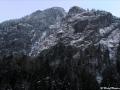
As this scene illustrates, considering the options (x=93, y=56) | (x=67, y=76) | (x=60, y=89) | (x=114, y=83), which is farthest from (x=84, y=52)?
(x=60, y=89)

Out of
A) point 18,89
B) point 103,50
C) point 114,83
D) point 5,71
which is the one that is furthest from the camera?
point 103,50

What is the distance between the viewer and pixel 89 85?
119m

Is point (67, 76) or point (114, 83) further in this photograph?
point (114, 83)

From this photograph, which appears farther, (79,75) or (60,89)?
(79,75)

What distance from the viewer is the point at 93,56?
553ft

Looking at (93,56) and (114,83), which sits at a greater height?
(93,56)

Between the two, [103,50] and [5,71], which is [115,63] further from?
[5,71]

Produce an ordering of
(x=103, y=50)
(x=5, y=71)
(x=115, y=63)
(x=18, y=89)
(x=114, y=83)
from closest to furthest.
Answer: (x=18, y=89) → (x=5, y=71) → (x=114, y=83) → (x=115, y=63) → (x=103, y=50)

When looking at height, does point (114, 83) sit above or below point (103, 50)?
below

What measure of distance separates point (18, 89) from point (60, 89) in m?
16.7

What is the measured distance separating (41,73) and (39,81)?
10.2 metres

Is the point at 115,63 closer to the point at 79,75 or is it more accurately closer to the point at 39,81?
the point at 79,75

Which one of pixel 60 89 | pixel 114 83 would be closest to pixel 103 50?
pixel 114 83

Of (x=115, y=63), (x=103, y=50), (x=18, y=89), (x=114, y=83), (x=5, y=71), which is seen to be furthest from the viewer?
(x=103, y=50)
